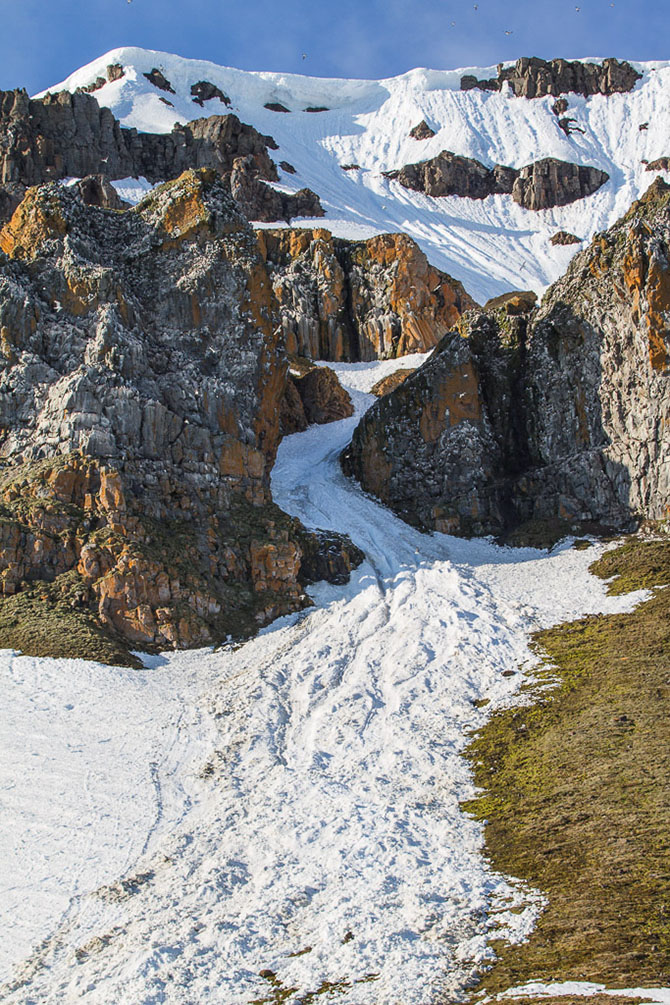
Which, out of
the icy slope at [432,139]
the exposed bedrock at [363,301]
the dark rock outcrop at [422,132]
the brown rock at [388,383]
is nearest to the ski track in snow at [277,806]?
the brown rock at [388,383]

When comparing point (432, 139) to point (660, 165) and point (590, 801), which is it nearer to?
point (660, 165)

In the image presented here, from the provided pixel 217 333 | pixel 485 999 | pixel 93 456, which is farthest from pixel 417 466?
pixel 485 999

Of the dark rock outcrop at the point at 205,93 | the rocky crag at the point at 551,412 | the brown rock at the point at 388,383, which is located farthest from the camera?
the dark rock outcrop at the point at 205,93

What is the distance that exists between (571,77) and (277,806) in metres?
132

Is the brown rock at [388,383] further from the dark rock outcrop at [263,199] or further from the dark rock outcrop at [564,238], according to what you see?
the dark rock outcrop at [564,238]

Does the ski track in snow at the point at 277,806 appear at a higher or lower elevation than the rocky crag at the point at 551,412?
lower

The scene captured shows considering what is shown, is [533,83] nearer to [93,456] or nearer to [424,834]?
[93,456]

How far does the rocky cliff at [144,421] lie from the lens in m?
27.7

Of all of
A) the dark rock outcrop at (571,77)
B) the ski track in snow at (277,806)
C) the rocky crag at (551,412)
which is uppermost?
the dark rock outcrop at (571,77)

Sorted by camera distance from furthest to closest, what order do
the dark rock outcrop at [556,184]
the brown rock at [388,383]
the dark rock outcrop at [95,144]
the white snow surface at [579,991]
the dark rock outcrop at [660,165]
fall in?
1. the dark rock outcrop at [660,165]
2. the dark rock outcrop at [556,184]
3. the dark rock outcrop at [95,144]
4. the brown rock at [388,383]
5. the white snow surface at [579,991]

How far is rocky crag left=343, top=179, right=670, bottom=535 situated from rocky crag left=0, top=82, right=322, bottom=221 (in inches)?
1905

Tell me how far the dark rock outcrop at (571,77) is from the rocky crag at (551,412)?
93.1 meters

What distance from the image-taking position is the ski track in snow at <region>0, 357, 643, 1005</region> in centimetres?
1235

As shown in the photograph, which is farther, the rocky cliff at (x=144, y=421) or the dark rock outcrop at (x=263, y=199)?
the dark rock outcrop at (x=263, y=199)
